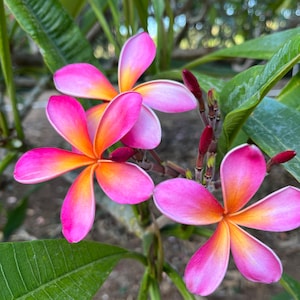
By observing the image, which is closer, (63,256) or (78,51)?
(63,256)

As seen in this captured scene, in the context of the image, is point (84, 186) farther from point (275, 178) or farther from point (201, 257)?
point (275, 178)

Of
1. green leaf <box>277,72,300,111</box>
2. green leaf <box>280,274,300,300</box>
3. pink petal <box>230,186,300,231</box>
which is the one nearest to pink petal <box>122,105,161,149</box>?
pink petal <box>230,186,300,231</box>

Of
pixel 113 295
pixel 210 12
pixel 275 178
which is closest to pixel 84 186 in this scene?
pixel 113 295

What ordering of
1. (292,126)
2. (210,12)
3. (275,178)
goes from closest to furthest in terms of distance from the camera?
(292,126)
(275,178)
(210,12)

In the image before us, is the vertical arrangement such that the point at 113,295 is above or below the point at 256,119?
below

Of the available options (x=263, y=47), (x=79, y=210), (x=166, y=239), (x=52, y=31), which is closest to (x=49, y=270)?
(x=79, y=210)

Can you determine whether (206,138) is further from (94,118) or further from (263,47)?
(263,47)

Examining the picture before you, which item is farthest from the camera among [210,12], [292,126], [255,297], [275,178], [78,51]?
[210,12]

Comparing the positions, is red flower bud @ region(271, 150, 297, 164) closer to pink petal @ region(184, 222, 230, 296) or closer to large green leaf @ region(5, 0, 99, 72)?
pink petal @ region(184, 222, 230, 296)
